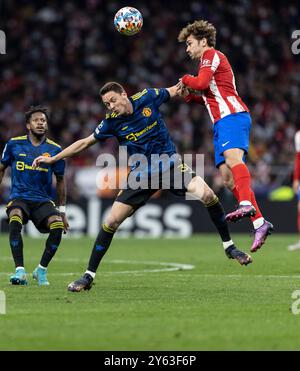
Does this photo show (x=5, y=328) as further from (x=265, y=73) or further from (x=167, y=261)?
(x=265, y=73)

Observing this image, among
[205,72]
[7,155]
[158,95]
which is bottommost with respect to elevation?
[7,155]

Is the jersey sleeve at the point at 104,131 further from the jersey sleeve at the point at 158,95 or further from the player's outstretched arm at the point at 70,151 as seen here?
the jersey sleeve at the point at 158,95

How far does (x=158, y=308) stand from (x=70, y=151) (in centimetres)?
253

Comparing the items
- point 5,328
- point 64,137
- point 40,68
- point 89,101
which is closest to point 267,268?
point 5,328

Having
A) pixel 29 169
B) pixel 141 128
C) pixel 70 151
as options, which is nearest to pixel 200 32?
pixel 141 128

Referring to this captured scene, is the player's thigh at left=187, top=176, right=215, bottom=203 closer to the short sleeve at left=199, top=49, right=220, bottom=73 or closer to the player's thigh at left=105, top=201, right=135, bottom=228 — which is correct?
the player's thigh at left=105, top=201, right=135, bottom=228

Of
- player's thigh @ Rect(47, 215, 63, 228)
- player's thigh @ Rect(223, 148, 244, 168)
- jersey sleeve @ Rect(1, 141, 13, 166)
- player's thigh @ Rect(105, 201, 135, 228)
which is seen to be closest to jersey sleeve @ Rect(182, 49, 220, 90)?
player's thigh @ Rect(223, 148, 244, 168)

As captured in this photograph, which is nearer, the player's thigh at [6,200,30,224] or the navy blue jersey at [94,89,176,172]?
the navy blue jersey at [94,89,176,172]

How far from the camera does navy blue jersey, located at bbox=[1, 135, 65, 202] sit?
11.0 meters

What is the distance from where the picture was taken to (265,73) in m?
29.1

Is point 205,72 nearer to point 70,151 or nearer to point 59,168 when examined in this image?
point 70,151

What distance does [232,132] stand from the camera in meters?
10.2

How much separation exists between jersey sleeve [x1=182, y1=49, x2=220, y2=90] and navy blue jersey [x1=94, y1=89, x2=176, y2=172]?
41 centimetres

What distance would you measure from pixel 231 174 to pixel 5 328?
4087 mm
